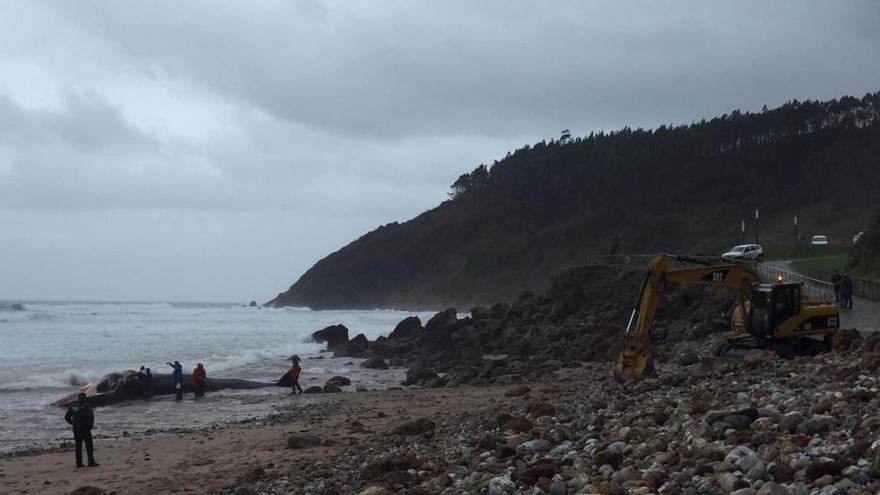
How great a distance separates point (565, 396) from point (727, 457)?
37.2 ft

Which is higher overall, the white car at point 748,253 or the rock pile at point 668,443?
the white car at point 748,253

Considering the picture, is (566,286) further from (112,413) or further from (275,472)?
(275,472)

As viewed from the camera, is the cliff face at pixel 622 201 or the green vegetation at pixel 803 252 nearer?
the green vegetation at pixel 803 252

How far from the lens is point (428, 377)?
105 feet

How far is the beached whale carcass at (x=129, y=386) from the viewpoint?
93.2 ft

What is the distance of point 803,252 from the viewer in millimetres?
62938

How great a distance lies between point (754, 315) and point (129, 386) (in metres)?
18.9

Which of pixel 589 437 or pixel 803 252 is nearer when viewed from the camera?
pixel 589 437

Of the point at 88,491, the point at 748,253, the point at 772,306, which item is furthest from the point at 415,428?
the point at 748,253

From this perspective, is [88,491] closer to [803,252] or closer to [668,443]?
[668,443]

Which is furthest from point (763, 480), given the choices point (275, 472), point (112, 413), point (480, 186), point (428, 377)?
point (480, 186)

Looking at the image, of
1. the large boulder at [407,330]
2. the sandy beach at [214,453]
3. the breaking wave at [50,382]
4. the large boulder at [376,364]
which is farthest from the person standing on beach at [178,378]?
the large boulder at [407,330]

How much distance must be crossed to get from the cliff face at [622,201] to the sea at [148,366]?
47.6 meters

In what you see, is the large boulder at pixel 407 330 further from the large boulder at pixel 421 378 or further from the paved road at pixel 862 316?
the paved road at pixel 862 316
